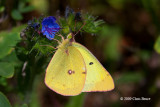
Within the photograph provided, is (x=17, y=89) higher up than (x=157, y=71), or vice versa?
(x=17, y=89)

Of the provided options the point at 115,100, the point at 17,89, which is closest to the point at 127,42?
the point at 115,100

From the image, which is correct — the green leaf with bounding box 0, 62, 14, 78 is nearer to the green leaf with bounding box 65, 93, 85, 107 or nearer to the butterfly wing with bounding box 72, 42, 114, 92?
the butterfly wing with bounding box 72, 42, 114, 92

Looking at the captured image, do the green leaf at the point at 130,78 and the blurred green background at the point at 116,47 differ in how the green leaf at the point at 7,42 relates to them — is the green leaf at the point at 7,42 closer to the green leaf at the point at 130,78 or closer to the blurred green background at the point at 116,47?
the blurred green background at the point at 116,47

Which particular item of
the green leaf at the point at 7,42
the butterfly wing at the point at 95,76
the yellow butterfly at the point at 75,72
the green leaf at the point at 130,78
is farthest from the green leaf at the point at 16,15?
the green leaf at the point at 130,78

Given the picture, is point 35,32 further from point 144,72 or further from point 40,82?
point 144,72

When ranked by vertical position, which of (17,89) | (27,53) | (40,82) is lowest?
(40,82)

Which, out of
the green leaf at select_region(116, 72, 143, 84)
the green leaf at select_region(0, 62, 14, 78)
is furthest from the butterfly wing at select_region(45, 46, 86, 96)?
the green leaf at select_region(116, 72, 143, 84)

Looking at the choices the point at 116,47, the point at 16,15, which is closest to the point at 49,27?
the point at 16,15

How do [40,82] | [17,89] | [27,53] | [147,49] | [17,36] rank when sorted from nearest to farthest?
[27,53] < [17,36] < [17,89] < [40,82] < [147,49]
